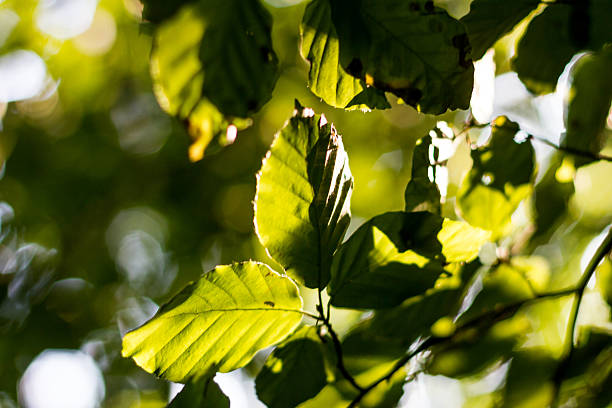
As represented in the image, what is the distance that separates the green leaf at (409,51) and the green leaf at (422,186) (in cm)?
9

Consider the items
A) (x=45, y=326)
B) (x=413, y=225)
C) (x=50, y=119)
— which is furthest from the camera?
(x=50, y=119)

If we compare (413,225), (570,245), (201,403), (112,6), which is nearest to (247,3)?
(413,225)

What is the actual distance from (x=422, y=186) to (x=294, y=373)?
11.4 inches

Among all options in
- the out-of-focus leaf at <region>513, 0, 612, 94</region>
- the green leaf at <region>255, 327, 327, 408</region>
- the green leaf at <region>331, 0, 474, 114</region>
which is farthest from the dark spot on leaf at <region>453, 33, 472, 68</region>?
the green leaf at <region>255, 327, 327, 408</region>

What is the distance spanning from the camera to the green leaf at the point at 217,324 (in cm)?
50

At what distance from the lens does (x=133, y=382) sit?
8.76 feet

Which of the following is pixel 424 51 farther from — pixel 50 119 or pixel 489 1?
pixel 50 119

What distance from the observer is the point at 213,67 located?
43 centimetres

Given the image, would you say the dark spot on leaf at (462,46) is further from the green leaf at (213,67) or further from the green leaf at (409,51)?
the green leaf at (213,67)

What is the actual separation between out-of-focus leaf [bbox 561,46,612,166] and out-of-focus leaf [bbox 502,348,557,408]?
1.12 feet

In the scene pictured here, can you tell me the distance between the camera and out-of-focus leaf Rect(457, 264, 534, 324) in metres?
0.75

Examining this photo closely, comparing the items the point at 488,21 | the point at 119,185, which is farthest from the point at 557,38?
the point at 119,185

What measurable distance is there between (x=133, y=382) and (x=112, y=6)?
7.10 feet

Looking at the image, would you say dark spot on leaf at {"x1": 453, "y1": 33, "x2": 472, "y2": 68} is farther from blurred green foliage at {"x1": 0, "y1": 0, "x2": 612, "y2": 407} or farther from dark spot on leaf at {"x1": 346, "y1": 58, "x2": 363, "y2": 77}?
blurred green foliage at {"x1": 0, "y1": 0, "x2": 612, "y2": 407}
